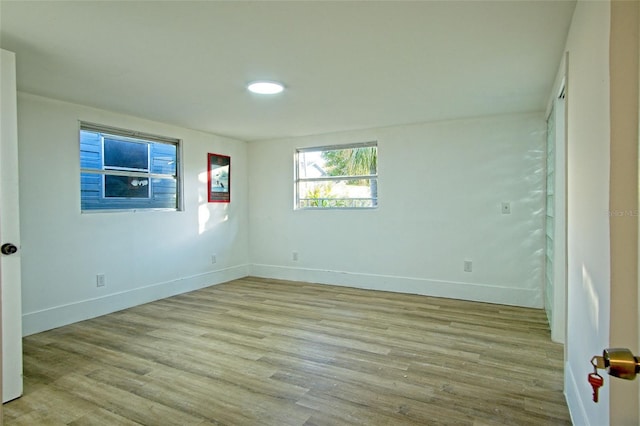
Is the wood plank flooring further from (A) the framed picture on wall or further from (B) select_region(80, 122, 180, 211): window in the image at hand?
(A) the framed picture on wall

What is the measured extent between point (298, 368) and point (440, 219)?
266 cm

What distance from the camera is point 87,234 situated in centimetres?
370

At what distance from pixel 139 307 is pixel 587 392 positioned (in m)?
4.00

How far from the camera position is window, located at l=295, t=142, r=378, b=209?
16.1 ft

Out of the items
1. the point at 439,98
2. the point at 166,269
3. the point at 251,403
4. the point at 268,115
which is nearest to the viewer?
the point at 251,403

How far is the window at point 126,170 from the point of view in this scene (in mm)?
3756

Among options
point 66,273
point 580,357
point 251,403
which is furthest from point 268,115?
point 580,357

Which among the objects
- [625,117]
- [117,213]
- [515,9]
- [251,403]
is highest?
[515,9]

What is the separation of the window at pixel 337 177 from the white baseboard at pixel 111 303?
1.68m

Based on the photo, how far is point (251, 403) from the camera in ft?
6.87

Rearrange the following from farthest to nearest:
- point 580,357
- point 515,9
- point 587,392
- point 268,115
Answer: point 268,115 → point 515,9 → point 580,357 → point 587,392

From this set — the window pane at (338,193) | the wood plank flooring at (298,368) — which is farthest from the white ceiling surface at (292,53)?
the wood plank flooring at (298,368)

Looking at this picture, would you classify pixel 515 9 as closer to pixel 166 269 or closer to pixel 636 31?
pixel 636 31

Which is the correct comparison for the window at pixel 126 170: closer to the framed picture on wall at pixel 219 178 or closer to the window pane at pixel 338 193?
the framed picture on wall at pixel 219 178
